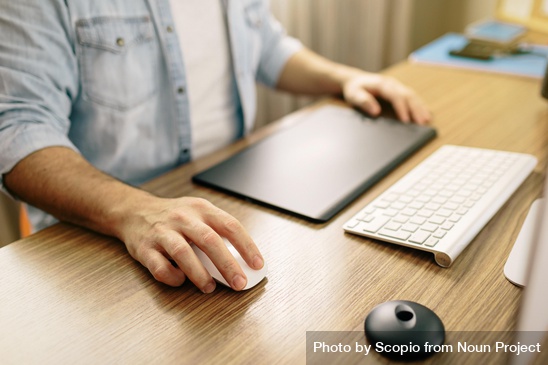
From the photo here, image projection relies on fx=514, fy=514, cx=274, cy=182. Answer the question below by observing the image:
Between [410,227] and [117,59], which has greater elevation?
[117,59]

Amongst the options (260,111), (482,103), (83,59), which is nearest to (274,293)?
(83,59)

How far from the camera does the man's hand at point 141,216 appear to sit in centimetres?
61

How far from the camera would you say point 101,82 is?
95 centimetres

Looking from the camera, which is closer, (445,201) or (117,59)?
(445,201)

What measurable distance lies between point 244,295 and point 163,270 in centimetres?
10

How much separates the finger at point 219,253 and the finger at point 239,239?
0.01m

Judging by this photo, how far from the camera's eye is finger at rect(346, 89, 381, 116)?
108 centimetres

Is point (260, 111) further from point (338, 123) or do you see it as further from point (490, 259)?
point (490, 259)

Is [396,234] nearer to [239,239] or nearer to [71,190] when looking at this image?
[239,239]

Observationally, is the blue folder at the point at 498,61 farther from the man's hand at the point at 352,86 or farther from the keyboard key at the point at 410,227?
the keyboard key at the point at 410,227

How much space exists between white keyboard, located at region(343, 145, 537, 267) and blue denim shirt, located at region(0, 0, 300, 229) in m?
0.50

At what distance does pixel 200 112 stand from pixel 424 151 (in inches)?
19.4
